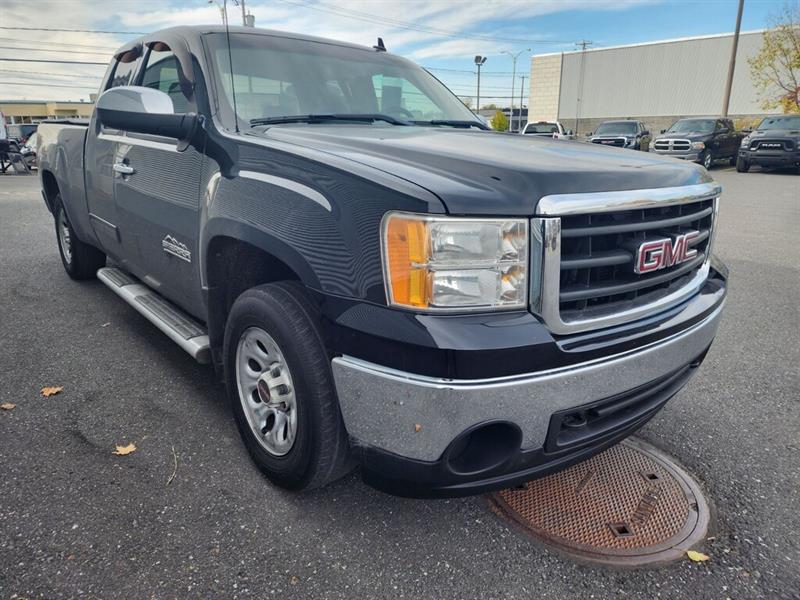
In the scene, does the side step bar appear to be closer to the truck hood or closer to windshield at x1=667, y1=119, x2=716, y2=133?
the truck hood

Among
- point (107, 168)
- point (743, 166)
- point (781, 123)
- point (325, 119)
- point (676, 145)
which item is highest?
point (325, 119)

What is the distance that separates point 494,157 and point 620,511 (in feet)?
4.79

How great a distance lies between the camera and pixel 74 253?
507 cm

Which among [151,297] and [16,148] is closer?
[151,297]

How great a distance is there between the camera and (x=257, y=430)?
7.97 feet

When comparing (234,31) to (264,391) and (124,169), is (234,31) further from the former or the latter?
(264,391)

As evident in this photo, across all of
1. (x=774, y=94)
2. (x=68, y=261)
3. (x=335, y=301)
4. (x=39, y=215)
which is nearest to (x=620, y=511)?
(x=335, y=301)

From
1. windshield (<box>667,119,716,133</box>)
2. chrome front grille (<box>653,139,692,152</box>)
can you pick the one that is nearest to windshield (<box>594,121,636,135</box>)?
windshield (<box>667,119,716,133</box>)

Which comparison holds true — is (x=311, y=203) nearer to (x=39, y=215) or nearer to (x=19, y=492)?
(x=19, y=492)

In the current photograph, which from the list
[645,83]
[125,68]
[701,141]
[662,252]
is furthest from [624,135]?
[645,83]

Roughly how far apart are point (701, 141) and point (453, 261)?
65.0 feet

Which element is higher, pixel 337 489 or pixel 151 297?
pixel 151 297

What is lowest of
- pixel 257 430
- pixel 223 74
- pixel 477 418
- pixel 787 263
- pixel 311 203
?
pixel 787 263

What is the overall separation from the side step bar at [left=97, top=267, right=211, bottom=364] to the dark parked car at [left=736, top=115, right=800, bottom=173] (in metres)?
19.2
